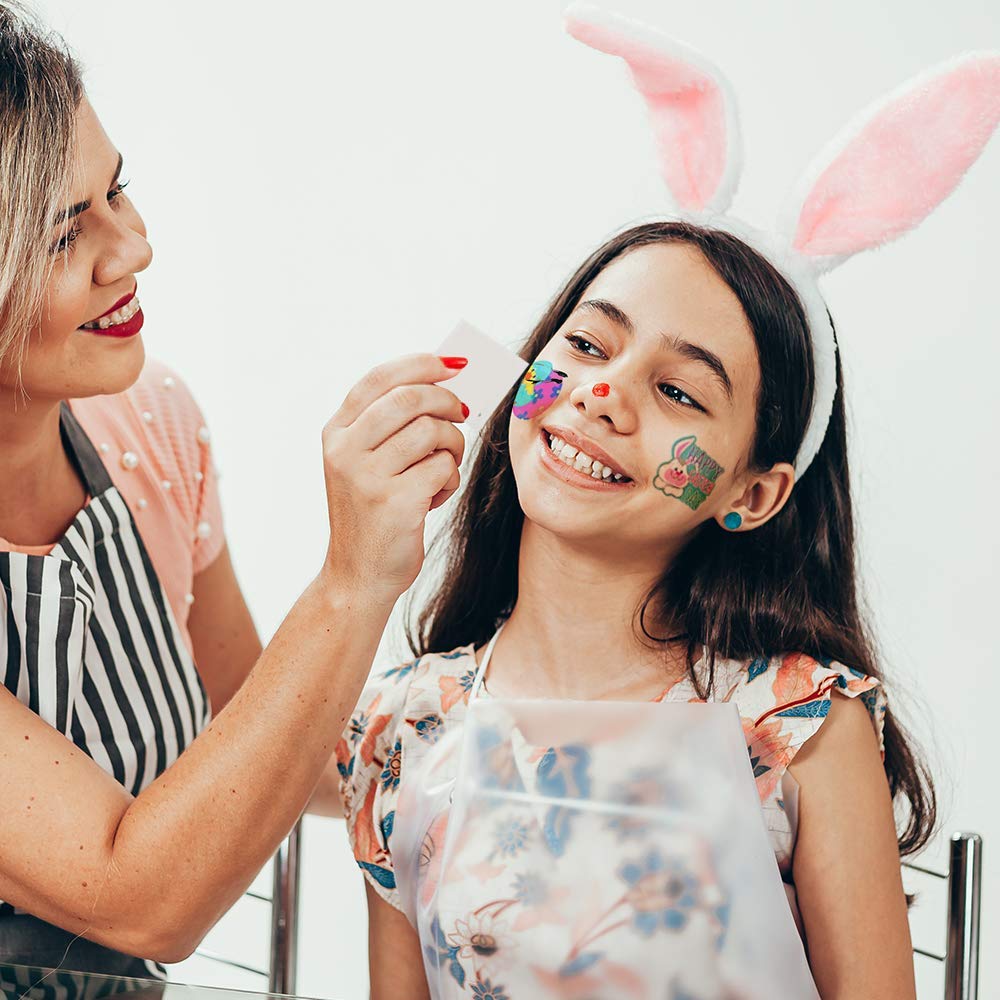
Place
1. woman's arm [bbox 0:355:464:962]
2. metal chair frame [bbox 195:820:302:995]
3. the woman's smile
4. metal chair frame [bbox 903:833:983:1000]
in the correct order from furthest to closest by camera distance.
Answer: metal chair frame [bbox 195:820:302:995] → metal chair frame [bbox 903:833:983:1000] → the woman's smile → woman's arm [bbox 0:355:464:962]

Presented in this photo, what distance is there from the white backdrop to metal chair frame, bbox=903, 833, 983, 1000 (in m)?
0.71

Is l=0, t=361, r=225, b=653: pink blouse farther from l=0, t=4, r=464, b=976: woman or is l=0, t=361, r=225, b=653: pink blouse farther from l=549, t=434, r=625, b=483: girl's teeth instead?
l=549, t=434, r=625, b=483: girl's teeth

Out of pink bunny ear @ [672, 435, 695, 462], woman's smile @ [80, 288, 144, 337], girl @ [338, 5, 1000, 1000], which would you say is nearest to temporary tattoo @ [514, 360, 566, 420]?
girl @ [338, 5, 1000, 1000]

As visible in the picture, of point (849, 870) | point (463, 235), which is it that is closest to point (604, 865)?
point (849, 870)

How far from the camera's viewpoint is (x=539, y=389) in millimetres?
1191

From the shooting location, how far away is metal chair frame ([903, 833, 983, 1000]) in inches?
54.1

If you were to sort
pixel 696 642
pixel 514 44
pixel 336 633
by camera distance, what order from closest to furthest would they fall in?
pixel 336 633, pixel 696 642, pixel 514 44

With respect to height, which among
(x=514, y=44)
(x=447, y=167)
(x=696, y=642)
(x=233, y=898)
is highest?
(x=514, y=44)

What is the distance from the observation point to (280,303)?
286cm

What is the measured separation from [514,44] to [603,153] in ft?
1.03

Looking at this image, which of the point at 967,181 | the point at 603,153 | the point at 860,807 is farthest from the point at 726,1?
the point at 860,807

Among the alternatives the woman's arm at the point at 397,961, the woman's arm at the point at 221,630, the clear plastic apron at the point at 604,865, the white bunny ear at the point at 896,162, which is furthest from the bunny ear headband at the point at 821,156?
the woman's arm at the point at 221,630

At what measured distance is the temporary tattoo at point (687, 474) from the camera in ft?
3.79

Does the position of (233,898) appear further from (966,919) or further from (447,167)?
(447,167)
